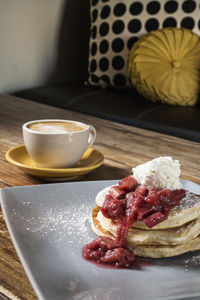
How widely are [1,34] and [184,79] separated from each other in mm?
1434

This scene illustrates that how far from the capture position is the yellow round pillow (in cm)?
251

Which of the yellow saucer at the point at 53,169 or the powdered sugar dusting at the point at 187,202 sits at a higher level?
the powdered sugar dusting at the point at 187,202

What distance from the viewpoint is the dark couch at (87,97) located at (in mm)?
2164

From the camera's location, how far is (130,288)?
54 cm

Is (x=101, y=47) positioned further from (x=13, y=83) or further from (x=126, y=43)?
(x=13, y=83)

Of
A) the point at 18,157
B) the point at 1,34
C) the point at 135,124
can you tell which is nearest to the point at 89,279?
the point at 18,157

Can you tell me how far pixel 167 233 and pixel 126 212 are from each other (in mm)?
76

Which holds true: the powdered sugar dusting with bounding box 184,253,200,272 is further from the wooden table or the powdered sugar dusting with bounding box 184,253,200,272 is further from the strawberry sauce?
the wooden table

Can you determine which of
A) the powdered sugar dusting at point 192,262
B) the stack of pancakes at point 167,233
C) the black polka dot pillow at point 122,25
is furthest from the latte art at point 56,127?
the black polka dot pillow at point 122,25

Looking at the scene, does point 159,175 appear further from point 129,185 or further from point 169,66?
point 169,66

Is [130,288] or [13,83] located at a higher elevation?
[130,288]

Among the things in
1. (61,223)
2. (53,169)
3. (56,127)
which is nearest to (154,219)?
(61,223)

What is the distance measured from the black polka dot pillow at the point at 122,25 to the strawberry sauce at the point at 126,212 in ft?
7.27

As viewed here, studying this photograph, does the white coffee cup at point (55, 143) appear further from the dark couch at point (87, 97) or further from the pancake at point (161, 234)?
the dark couch at point (87, 97)
